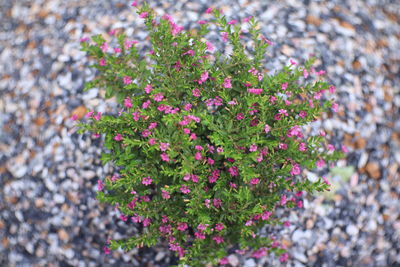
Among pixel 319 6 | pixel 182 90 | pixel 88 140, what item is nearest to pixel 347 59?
pixel 319 6

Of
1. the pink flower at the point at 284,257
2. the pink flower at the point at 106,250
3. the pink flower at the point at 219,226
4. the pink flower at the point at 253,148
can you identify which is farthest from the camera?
the pink flower at the point at 284,257

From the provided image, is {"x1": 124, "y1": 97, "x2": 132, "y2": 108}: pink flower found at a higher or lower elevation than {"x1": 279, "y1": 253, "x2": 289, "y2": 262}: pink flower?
higher

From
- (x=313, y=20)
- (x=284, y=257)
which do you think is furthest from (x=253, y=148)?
(x=313, y=20)

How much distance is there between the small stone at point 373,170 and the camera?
133 inches

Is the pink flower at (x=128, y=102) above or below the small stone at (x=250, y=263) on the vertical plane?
above

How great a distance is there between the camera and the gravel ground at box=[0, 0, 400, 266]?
328 centimetres

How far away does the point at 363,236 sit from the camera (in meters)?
3.31

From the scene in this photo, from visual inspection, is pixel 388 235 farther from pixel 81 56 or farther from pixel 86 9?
pixel 86 9

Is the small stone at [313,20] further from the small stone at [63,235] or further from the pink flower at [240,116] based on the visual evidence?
the small stone at [63,235]

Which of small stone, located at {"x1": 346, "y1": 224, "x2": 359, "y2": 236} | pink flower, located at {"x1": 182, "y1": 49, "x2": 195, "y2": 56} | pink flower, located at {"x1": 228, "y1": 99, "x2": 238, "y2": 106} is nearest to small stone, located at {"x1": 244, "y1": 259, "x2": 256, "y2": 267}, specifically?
small stone, located at {"x1": 346, "y1": 224, "x2": 359, "y2": 236}

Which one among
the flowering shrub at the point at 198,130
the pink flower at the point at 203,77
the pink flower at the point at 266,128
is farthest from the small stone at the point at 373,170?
the pink flower at the point at 203,77

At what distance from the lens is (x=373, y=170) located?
3.38 metres

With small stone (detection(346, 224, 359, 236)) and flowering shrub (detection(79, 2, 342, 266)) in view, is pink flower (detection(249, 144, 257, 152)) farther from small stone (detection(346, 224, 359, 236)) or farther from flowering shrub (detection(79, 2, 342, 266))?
small stone (detection(346, 224, 359, 236))

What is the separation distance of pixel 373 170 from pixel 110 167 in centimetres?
222
